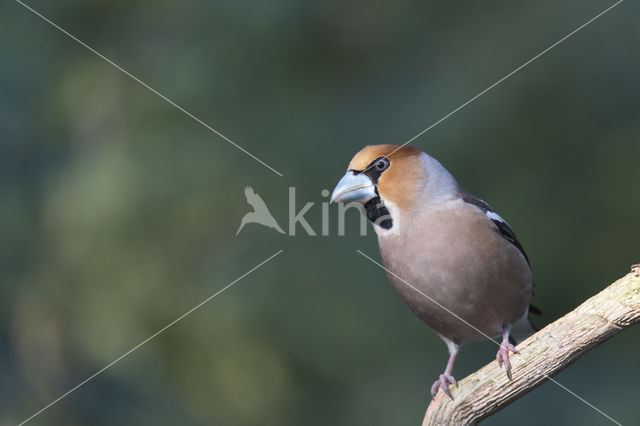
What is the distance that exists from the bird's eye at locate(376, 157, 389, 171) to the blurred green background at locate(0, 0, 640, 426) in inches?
71.6

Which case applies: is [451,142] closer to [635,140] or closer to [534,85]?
[534,85]

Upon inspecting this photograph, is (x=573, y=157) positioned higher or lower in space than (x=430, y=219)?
lower

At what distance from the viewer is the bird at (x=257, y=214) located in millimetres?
5805

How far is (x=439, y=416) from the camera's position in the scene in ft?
11.0

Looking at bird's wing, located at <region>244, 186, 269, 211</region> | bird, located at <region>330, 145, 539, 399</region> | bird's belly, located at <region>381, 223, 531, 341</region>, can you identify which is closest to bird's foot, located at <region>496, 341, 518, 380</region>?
bird, located at <region>330, 145, 539, 399</region>

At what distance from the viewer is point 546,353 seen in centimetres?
311

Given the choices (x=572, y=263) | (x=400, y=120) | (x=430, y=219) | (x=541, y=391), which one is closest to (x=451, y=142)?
(x=400, y=120)

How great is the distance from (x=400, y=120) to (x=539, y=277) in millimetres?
1526

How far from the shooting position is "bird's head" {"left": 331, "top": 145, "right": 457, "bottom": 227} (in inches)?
145

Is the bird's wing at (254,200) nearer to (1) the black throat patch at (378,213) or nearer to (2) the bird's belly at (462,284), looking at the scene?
(1) the black throat patch at (378,213)

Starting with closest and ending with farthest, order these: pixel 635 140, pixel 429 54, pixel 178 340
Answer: pixel 178 340, pixel 635 140, pixel 429 54

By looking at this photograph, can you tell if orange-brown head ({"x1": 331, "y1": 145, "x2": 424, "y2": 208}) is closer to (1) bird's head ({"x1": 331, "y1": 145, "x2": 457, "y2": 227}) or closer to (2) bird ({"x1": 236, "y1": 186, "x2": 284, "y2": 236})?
(1) bird's head ({"x1": 331, "y1": 145, "x2": 457, "y2": 227})

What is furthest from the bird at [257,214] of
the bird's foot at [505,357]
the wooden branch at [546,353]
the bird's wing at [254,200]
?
the bird's foot at [505,357]

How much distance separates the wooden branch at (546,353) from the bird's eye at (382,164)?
1.05 metres
